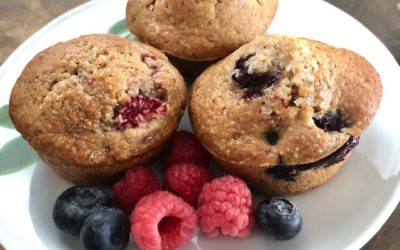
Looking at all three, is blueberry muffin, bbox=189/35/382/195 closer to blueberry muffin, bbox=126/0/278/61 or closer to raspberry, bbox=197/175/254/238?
raspberry, bbox=197/175/254/238

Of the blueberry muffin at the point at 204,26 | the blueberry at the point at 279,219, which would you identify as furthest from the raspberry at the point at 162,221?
the blueberry muffin at the point at 204,26

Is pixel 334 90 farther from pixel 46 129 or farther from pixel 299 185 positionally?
pixel 46 129

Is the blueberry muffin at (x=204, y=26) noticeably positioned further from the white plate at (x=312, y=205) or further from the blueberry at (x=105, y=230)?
the blueberry at (x=105, y=230)

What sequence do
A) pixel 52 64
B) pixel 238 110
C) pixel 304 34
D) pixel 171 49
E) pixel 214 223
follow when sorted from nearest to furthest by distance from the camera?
pixel 214 223 < pixel 238 110 < pixel 52 64 < pixel 171 49 < pixel 304 34

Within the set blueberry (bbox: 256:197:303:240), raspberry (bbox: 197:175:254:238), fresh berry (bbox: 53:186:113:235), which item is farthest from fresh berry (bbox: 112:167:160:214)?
blueberry (bbox: 256:197:303:240)

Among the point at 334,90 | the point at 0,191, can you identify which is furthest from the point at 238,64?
the point at 0,191

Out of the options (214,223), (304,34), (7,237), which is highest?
(304,34)

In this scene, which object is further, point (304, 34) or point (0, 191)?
point (304, 34)
